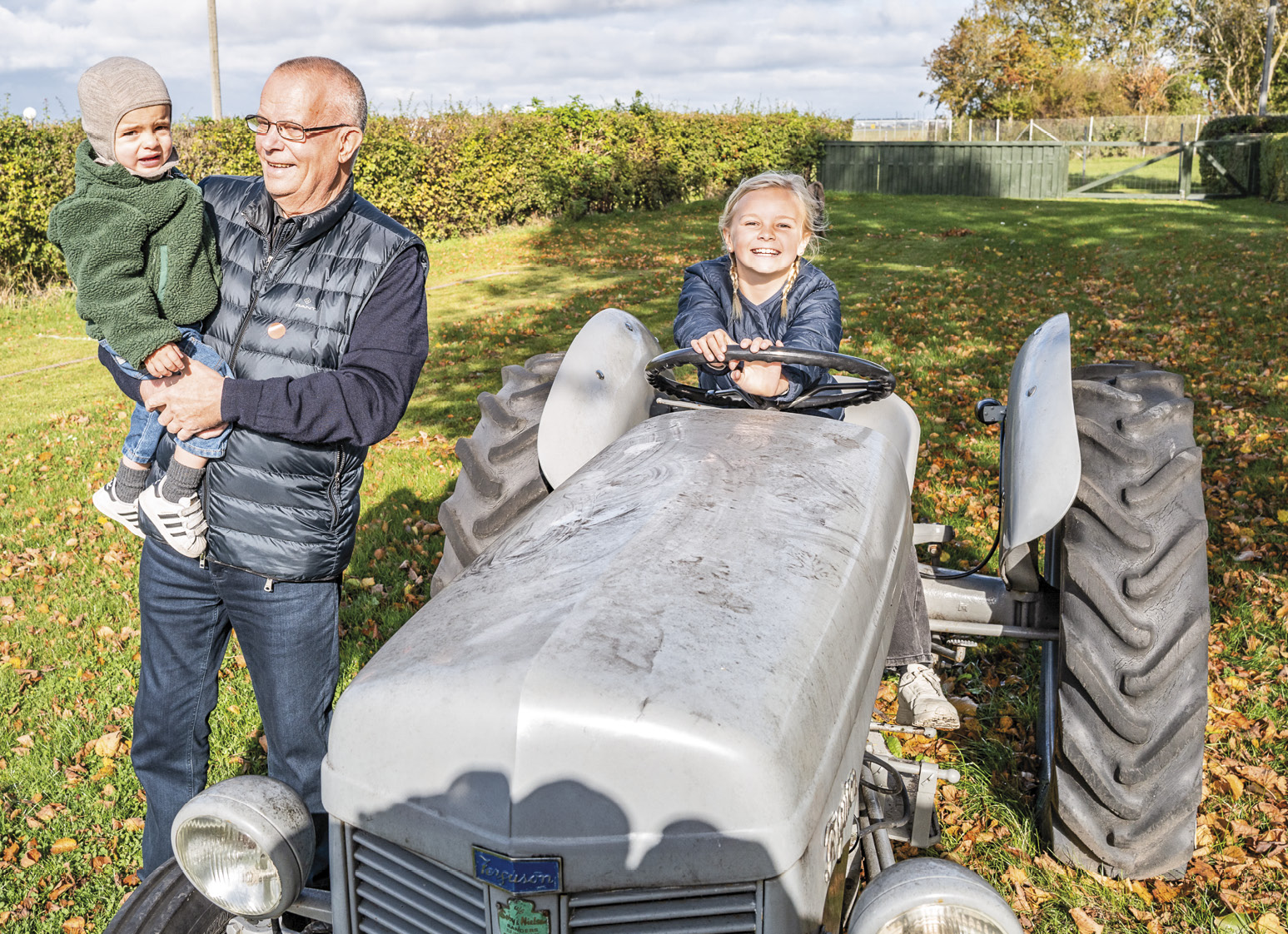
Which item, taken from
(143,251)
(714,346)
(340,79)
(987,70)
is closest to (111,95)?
(143,251)

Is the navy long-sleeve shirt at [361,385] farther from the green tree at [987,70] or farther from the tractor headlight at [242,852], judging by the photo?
the green tree at [987,70]

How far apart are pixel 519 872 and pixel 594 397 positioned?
1886mm

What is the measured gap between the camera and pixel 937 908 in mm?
1650

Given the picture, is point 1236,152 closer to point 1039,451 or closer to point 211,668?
point 1039,451

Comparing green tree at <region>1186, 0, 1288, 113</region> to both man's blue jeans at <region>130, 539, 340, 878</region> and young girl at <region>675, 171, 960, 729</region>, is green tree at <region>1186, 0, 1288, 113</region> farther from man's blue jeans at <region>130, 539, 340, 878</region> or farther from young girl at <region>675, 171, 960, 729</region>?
→ man's blue jeans at <region>130, 539, 340, 878</region>

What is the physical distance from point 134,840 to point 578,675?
8.68 feet

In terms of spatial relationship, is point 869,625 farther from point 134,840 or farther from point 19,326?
point 19,326

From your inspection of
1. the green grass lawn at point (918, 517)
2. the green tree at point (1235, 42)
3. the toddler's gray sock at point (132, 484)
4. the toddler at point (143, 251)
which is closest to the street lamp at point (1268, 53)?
the green tree at point (1235, 42)

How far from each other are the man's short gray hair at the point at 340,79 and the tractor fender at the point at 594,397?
1009 millimetres

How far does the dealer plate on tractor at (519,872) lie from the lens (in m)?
1.51

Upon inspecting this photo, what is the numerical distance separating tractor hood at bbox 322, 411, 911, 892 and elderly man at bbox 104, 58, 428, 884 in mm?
725

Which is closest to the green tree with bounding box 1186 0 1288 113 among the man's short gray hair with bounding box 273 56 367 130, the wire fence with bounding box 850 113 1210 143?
the wire fence with bounding box 850 113 1210 143

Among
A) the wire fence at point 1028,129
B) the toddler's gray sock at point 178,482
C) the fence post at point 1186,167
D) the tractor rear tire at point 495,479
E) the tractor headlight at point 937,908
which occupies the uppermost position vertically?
the wire fence at point 1028,129

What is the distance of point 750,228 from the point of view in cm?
343
